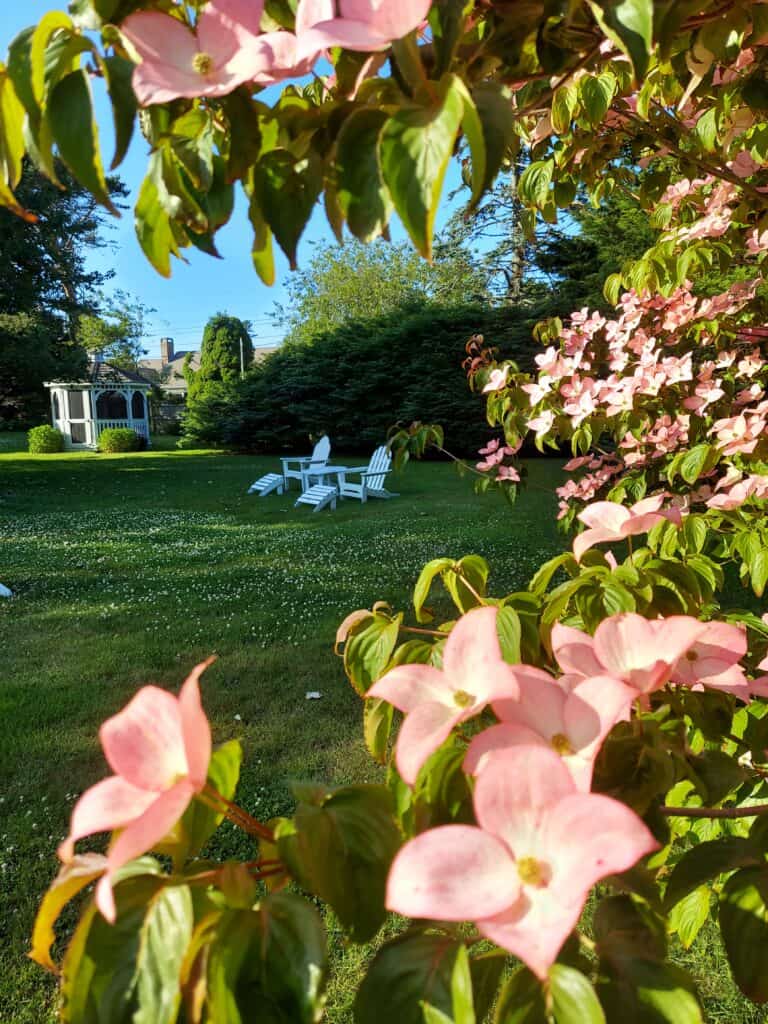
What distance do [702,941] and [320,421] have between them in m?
14.4

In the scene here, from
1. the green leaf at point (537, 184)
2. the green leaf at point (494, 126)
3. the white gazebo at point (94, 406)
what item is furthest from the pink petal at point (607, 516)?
the white gazebo at point (94, 406)

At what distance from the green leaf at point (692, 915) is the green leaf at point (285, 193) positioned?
3.87 feet

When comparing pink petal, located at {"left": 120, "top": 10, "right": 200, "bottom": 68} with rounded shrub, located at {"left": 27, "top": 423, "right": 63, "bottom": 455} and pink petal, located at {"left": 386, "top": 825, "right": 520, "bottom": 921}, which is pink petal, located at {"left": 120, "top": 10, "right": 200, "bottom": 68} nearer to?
pink petal, located at {"left": 386, "top": 825, "right": 520, "bottom": 921}

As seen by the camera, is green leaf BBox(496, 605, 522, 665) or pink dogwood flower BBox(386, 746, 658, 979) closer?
pink dogwood flower BBox(386, 746, 658, 979)

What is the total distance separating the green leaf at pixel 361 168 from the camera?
44 cm

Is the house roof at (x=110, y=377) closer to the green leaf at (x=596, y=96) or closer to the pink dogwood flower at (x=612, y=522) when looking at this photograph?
the green leaf at (x=596, y=96)

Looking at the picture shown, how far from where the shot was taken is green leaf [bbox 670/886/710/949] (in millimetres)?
1131

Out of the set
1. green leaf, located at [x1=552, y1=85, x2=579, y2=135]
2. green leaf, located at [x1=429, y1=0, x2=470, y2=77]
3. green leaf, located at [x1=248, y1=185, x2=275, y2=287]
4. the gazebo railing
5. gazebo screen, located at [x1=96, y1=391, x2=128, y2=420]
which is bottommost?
green leaf, located at [x1=248, y1=185, x2=275, y2=287]

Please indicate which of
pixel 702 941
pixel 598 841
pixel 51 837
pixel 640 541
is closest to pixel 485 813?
pixel 598 841

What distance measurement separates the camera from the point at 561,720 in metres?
0.44

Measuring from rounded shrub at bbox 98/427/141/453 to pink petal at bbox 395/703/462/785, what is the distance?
18.1 meters


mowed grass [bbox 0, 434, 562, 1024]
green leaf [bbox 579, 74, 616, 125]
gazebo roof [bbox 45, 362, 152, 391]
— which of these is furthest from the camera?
gazebo roof [bbox 45, 362, 152, 391]

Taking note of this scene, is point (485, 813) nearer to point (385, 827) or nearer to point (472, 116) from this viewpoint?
point (385, 827)

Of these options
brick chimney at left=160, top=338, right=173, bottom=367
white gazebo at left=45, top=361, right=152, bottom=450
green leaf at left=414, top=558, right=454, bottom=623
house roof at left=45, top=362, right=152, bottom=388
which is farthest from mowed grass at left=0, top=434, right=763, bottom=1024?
brick chimney at left=160, top=338, right=173, bottom=367
